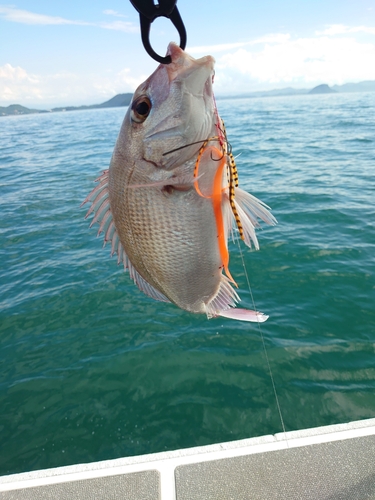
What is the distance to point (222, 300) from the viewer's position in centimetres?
179

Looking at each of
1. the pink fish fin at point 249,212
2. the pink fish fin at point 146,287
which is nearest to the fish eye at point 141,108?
the pink fish fin at point 249,212

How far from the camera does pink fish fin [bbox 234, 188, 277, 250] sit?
159 cm

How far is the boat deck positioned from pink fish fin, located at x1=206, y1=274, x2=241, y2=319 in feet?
6.02

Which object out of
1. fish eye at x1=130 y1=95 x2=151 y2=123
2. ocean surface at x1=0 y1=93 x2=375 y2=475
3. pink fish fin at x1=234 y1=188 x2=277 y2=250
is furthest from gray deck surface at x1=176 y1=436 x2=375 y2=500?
fish eye at x1=130 y1=95 x2=151 y2=123

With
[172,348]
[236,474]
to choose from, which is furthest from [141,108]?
[172,348]

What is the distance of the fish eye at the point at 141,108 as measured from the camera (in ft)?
4.69

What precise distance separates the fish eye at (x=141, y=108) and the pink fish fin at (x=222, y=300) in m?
0.82

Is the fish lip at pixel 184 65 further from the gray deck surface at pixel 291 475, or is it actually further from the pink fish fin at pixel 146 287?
the gray deck surface at pixel 291 475

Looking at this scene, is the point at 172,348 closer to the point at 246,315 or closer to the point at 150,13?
the point at 246,315

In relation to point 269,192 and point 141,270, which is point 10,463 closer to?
point 141,270

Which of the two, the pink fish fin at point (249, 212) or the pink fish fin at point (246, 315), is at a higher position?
the pink fish fin at point (249, 212)

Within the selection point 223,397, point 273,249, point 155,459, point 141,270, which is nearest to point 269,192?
point 273,249

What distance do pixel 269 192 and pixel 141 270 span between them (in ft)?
35.3

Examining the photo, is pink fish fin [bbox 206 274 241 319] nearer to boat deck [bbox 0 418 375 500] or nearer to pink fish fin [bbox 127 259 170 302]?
pink fish fin [bbox 127 259 170 302]
